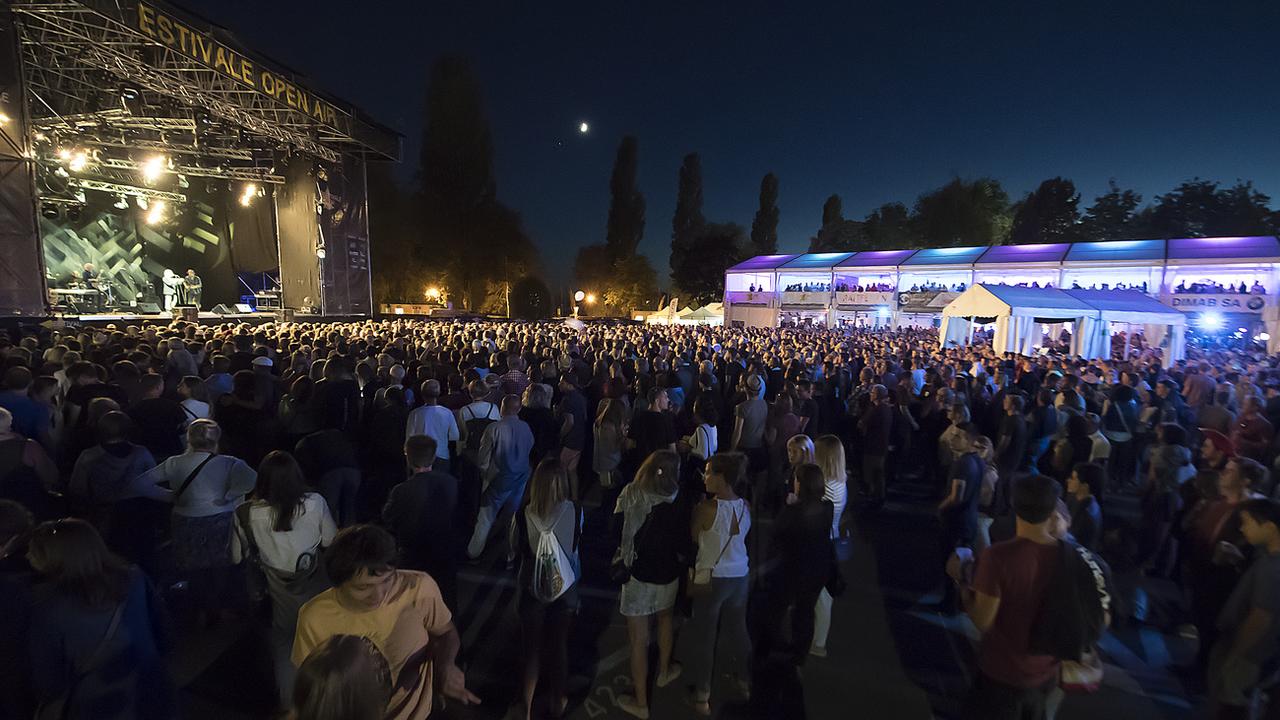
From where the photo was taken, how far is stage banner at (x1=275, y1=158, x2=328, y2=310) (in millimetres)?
19141

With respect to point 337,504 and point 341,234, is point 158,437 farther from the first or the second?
point 341,234

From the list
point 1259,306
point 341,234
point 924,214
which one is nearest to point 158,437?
point 341,234

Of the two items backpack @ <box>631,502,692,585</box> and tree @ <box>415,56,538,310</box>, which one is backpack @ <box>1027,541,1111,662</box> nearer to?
backpack @ <box>631,502,692,585</box>

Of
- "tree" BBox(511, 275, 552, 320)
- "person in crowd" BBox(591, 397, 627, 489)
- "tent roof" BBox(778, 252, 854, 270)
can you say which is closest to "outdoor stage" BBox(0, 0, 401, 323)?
"person in crowd" BBox(591, 397, 627, 489)

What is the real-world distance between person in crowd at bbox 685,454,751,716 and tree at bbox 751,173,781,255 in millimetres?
53865

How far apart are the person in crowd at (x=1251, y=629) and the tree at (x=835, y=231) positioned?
183 ft

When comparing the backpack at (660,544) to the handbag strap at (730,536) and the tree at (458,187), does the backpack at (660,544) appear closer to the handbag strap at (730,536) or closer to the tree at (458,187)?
the handbag strap at (730,536)

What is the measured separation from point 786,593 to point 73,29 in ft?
52.8

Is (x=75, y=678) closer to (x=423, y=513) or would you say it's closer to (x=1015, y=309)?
(x=423, y=513)

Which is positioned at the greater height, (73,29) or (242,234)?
(73,29)

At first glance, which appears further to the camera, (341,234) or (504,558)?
(341,234)

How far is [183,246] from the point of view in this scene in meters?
22.4

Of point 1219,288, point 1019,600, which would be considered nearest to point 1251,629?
point 1019,600

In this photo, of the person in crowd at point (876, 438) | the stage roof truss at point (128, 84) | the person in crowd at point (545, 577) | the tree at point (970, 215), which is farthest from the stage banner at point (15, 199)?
the tree at point (970, 215)
